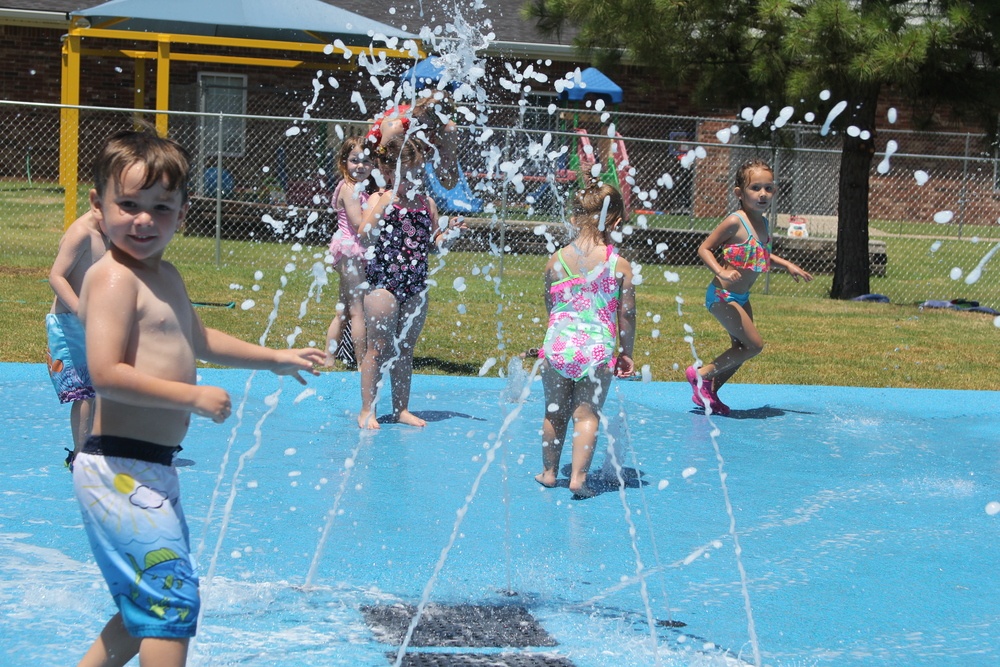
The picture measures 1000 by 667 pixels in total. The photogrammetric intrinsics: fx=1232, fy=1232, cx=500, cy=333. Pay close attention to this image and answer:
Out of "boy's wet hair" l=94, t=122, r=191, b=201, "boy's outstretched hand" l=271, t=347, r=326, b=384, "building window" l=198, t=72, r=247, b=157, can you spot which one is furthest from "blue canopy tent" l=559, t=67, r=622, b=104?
"boy's wet hair" l=94, t=122, r=191, b=201

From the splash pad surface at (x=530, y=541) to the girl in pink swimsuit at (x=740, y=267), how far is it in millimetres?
314

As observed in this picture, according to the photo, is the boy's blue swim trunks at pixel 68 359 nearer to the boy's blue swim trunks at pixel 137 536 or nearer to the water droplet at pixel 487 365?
the boy's blue swim trunks at pixel 137 536

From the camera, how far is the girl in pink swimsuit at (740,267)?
721cm

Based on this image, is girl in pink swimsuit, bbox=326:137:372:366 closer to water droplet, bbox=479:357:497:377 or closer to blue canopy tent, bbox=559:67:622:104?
water droplet, bbox=479:357:497:377

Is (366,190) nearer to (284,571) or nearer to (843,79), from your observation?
(284,571)

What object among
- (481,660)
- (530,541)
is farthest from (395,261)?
(481,660)

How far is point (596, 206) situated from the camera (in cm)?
541

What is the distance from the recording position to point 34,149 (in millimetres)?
21891

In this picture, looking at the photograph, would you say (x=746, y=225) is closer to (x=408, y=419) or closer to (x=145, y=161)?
(x=408, y=419)

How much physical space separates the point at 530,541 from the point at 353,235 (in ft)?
10.1

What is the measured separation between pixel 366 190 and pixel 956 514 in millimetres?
3580

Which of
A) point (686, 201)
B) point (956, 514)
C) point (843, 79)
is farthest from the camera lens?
point (686, 201)

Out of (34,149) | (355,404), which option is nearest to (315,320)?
(355,404)

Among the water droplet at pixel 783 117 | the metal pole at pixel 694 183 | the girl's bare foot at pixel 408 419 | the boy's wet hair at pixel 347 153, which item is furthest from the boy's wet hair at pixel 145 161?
the metal pole at pixel 694 183
